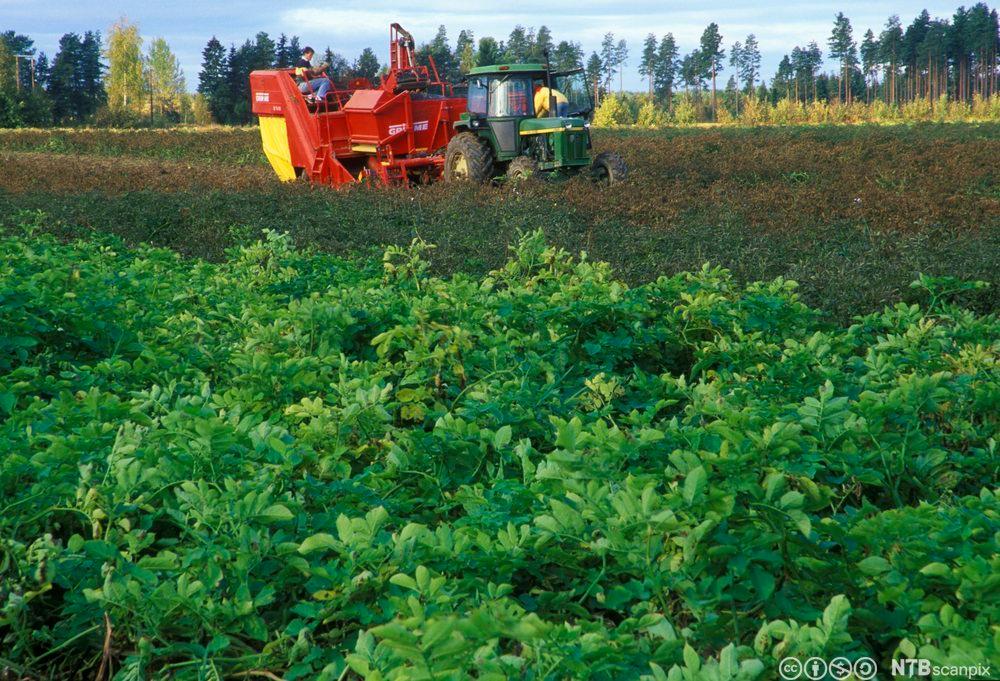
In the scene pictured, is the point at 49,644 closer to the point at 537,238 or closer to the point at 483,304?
the point at 483,304

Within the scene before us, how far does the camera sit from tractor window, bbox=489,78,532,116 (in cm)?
1506

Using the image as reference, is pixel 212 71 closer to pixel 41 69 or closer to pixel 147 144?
pixel 41 69

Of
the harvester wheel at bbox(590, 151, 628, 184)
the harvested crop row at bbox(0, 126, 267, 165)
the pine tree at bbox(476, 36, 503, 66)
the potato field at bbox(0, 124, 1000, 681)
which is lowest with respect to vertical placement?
the potato field at bbox(0, 124, 1000, 681)

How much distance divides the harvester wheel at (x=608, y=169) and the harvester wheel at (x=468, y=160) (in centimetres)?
168

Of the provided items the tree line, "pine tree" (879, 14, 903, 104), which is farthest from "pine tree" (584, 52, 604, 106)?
"pine tree" (879, 14, 903, 104)

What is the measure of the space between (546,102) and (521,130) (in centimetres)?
63

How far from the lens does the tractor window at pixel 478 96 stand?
50.1 feet

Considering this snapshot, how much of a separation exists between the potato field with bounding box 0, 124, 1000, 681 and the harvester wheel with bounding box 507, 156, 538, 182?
25.7 ft

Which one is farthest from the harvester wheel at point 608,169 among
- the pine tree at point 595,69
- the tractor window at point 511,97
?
the pine tree at point 595,69

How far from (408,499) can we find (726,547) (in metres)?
1.01

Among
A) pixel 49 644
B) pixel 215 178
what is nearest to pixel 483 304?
pixel 49 644

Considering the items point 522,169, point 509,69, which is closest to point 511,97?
point 509,69

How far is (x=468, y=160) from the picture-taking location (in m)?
14.7

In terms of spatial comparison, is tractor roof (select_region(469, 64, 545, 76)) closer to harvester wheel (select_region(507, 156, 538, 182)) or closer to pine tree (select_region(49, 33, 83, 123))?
harvester wheel (select_region(507, 156, 538, 182))
